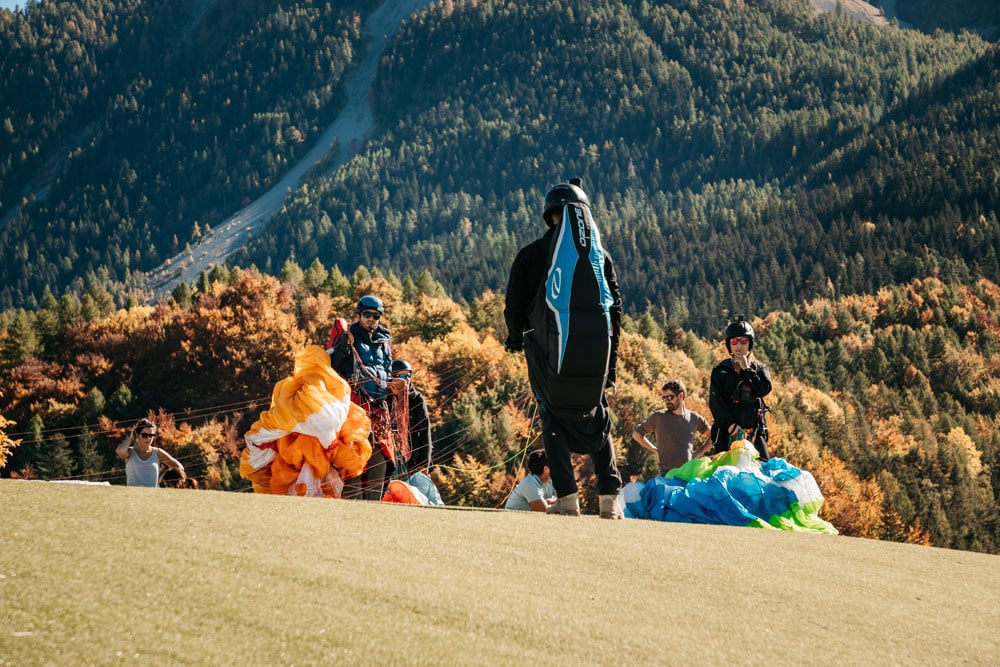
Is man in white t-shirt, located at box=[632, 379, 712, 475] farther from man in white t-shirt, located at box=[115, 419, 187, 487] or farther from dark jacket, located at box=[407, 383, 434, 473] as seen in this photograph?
man in white t-shirt, located at box=[115, 419, 187, 487]

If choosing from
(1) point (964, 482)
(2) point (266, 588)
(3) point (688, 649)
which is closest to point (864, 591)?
(3) point (688, 649)

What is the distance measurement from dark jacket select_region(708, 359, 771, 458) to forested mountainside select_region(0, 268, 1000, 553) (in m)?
Answer: 26.4

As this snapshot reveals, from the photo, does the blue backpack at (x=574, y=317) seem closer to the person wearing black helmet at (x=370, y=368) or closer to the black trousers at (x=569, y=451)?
the black trousers at (x=569, y=451)

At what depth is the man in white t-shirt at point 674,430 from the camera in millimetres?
10555

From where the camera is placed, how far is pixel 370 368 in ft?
33.6

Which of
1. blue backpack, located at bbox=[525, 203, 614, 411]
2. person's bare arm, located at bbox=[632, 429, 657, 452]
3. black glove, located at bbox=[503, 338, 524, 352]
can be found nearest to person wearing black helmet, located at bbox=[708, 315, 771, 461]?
person's bare arm, located at bbox=[632, 429, 657, 452]

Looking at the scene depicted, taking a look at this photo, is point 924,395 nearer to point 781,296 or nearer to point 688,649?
point 781,296

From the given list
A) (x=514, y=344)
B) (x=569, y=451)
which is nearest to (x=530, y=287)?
(x=514, y=344)

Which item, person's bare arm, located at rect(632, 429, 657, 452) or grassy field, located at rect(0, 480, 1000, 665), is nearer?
grassy field, located at rect(0, 480, 1000, 665)

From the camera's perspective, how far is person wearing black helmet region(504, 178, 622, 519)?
21.6 ft

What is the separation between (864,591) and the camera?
4.89 metres

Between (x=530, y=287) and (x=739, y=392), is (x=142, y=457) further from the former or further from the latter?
(x=739, y=392)

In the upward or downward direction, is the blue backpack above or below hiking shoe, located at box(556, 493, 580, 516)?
above

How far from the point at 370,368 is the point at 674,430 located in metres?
3.16
